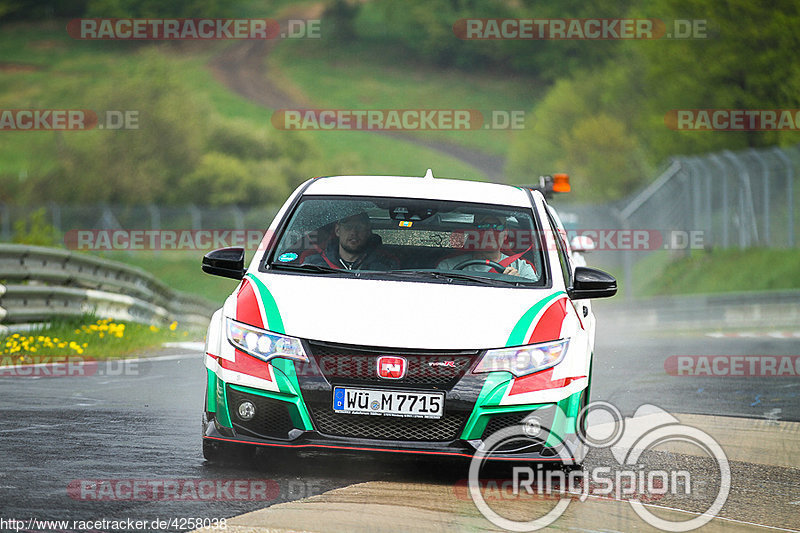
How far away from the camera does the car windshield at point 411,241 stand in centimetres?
833

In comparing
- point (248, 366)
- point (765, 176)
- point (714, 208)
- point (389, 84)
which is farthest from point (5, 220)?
point (389, 84)

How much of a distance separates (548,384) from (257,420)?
60.1 inches

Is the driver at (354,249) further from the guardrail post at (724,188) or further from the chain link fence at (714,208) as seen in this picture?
the guardrail post at (724,188)

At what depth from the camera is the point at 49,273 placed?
50.7 feet

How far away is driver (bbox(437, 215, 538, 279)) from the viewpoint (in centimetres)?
845

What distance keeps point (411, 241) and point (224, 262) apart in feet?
4.05

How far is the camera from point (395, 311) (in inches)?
294

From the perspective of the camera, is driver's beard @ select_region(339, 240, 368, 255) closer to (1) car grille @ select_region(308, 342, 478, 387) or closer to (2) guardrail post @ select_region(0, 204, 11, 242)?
(1) car grille @ select_region(308, 342, 478, 387)

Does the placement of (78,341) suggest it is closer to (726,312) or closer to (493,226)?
(493,226)

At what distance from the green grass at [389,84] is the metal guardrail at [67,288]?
93.6 m

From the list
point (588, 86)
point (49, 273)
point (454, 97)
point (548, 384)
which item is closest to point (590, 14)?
point (454, 97)

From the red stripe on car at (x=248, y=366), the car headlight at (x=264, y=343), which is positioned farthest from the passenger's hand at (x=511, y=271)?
the red stripe on car at (x=248, y=366)

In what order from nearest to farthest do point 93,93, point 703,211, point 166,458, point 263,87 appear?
1. point 166,458
2. point 703,211
3. point 93,93
4. point 263,87

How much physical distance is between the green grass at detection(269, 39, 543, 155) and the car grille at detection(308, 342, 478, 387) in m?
105
